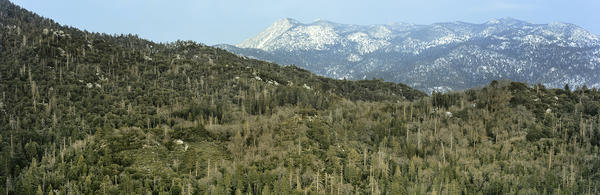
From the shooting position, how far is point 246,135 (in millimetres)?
46031

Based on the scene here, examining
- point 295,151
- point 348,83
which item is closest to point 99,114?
point 295,151

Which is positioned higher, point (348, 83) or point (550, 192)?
point (348, 83)

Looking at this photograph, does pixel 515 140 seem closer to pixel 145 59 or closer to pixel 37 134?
pixel 37 134

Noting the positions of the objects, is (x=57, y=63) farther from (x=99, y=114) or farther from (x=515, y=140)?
(x=515, y=140)

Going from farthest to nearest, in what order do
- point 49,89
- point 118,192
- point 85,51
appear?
point 85,51 < point 49,89 < point 118,192

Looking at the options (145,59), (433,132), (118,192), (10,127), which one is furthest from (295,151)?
(145,59)

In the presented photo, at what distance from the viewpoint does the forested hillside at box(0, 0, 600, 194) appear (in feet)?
116

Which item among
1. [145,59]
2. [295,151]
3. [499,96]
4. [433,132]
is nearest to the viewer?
[295,151]

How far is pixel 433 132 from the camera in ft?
182

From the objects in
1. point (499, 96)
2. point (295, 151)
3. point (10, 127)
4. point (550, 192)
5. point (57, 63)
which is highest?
point (57, 63)

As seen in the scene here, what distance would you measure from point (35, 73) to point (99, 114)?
14.5 meters

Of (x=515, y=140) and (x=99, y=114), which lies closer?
(x=99, y=114)

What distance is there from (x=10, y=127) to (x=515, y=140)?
6432 cm

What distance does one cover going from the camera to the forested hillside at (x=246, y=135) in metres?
35.4
